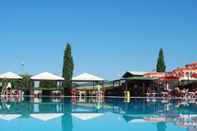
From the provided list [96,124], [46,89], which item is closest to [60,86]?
[46,89]

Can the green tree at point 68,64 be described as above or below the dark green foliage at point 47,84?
above

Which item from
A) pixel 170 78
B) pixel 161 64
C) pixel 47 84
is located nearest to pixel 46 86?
pixel 47 84

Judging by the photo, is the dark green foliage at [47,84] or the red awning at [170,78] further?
the dark green foliage at [47,84]

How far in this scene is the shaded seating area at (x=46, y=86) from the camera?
84.1ft

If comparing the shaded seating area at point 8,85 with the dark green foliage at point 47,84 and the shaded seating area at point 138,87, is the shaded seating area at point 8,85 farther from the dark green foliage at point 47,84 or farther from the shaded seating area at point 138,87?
the shaded seating area at point 138,87

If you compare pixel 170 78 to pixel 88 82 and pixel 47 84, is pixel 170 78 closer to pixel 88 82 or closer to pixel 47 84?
pixel 88 82

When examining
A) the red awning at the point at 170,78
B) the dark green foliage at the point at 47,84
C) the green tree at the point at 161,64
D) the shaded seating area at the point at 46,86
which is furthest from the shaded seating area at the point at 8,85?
the green tree at the point at 161,64

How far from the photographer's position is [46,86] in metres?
28.0

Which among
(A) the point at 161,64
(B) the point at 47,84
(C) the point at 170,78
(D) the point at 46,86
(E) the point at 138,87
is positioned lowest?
(E) the point at 138,87

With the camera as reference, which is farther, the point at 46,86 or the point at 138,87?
the point at 46,86

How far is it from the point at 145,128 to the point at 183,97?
16.9 m

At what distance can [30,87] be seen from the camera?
27719mm

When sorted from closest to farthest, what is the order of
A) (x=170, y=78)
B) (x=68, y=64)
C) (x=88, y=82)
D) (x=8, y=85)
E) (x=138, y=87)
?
1. (x=170, y=78)
2. (x=138, y=87)
3. (x=8, y=85)
4. (x=88, y=82)
5. (x=68, y=64)

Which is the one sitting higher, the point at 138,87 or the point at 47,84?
the point at 47,84
